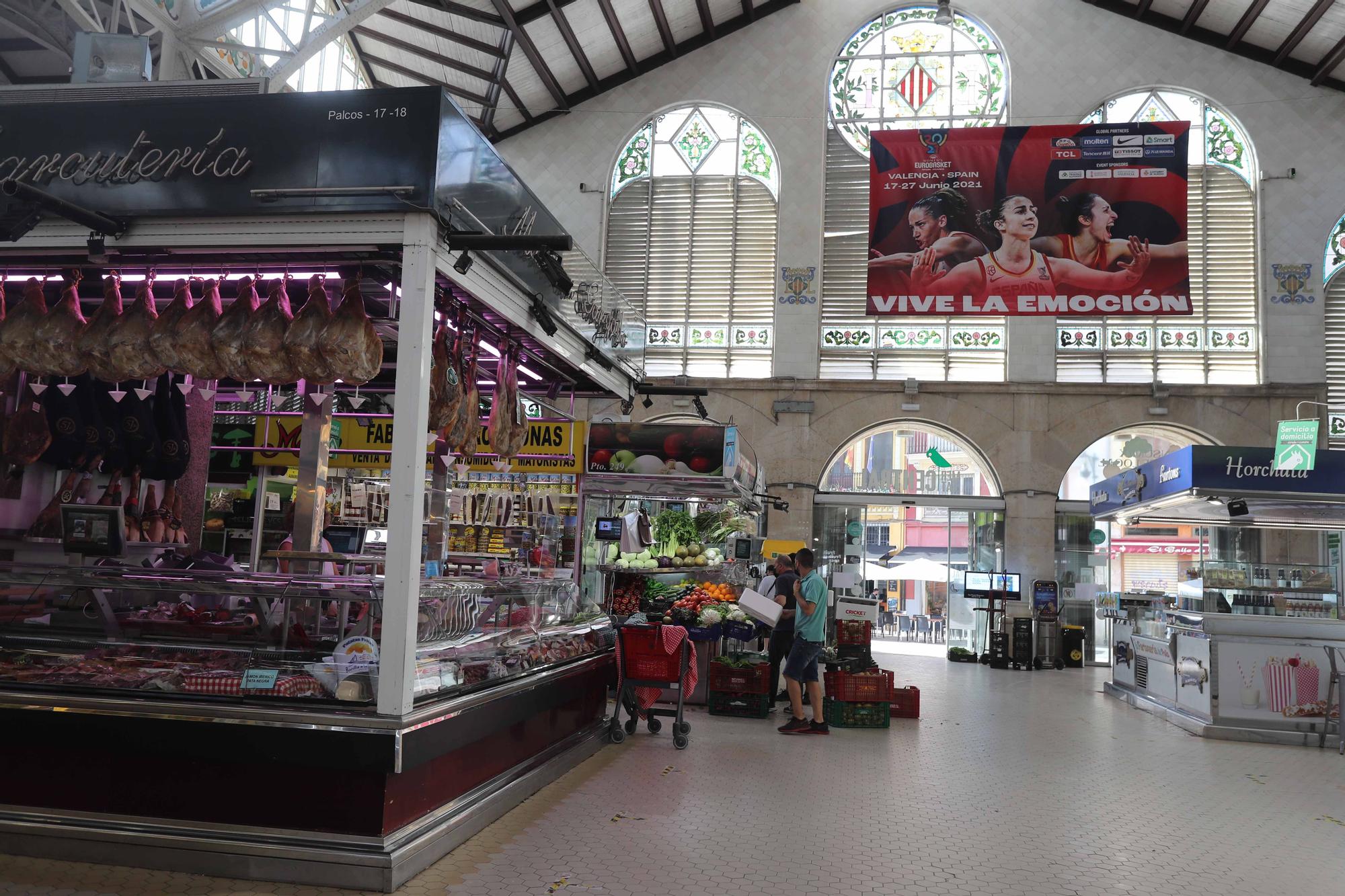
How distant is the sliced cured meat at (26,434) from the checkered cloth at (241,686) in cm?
188

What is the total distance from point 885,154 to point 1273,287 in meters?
10.4

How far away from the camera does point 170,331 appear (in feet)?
13.9

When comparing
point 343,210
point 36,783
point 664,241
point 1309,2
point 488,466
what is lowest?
point 36,783

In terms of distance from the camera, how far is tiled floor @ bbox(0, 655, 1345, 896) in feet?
13.6

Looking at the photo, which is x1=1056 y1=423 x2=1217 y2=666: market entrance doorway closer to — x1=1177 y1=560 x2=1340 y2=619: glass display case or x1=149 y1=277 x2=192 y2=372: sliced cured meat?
x1=1177 y1=560 x2=1340 y2=619: glass display case

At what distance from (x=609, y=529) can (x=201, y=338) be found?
21.8 feet

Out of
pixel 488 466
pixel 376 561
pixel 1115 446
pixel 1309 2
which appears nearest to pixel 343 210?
pixel 376 561

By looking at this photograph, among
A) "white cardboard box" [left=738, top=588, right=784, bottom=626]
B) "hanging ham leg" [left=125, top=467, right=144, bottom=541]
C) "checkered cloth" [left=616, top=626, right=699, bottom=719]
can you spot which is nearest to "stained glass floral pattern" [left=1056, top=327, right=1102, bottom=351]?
"white cardboard box" [left=738, top=588, right=784, bottom=626]

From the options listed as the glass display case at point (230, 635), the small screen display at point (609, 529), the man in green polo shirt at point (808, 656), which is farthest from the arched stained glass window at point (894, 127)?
the glass display case at point (230, 635)

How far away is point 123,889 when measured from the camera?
3.63 meters

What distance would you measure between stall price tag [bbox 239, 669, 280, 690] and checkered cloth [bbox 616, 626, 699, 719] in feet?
11.2

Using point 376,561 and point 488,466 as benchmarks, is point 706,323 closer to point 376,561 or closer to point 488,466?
point 488,466

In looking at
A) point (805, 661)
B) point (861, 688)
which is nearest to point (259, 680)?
point (805, 661)

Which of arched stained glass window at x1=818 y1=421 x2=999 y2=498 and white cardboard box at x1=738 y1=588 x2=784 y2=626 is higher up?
arched stained glass window at x1=818 y1=421 x2=999 y2=498
